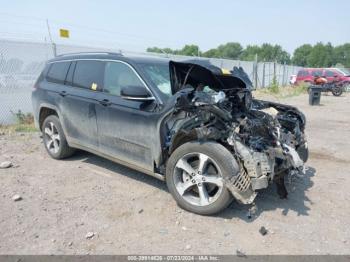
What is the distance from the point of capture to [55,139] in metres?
5.92

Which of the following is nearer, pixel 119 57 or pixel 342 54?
pixel 119 57

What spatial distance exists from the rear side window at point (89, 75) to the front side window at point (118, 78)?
13 cm

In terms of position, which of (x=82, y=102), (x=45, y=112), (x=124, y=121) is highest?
(x=82, y=102)

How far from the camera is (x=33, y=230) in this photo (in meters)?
3.59

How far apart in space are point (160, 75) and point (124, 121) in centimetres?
80

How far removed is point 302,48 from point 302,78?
8253 cm

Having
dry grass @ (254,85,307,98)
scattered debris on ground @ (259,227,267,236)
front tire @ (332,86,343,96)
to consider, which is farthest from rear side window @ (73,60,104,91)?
front tire @ (332,86,343,96)

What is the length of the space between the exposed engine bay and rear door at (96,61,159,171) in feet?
0.95

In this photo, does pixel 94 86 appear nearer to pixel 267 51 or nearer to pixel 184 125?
pixel 184 125

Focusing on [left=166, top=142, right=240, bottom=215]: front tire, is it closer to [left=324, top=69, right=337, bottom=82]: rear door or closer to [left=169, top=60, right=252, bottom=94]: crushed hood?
[left=169, top=60, right=252, bottom=94]: crushed hood

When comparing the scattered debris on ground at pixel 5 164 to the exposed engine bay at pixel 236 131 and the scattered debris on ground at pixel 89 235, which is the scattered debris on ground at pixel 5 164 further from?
the exposed engine bay at pixel 236 131

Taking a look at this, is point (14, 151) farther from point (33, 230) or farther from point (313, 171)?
point (313, 171)

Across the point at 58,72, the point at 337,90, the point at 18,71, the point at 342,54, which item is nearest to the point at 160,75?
the point at 58,72

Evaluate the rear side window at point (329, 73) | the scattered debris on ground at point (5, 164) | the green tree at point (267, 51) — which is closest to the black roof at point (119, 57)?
the scattered debris on ground at point (5, 164)
